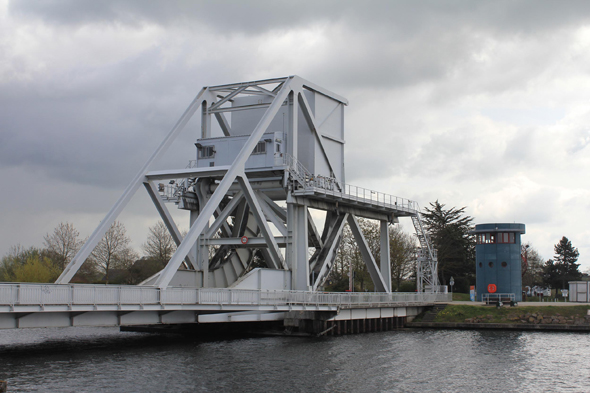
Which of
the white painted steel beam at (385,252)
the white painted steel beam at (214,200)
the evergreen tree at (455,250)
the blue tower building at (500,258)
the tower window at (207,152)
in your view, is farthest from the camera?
the evergreen tree at (455,250)

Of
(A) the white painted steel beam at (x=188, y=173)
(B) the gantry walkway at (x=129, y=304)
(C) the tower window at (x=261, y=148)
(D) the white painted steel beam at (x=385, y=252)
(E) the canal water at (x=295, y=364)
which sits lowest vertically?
(E) the canal water at (x=295, y=364)

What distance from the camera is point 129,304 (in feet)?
91.1

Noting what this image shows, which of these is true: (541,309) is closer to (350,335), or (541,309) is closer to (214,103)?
(350,335)

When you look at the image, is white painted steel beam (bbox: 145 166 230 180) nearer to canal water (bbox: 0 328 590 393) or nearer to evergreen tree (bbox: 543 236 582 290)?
canal water (bbox: 0 328 590 393)

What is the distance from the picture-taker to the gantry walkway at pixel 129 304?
80.6ft

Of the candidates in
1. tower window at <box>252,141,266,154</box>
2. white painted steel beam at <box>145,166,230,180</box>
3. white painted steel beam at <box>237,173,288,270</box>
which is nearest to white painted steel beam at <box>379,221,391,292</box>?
white painted steel beam at <box>237,173,288,270</box>

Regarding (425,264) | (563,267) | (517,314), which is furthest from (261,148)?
(563,267)

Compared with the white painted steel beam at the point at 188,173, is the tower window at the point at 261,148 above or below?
above

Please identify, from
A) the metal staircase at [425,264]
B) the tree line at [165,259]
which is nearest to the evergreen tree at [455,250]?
the tree line at [165,259]

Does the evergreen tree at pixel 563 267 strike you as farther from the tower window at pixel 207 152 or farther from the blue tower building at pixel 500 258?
the tower window at pixel 207 152

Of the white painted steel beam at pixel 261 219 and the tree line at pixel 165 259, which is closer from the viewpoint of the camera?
the white painted steel beam at pixel 261 219

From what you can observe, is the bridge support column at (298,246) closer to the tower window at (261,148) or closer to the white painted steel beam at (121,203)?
the tower window at (261,148)

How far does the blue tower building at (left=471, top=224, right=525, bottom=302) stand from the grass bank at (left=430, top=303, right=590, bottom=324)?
779 cm

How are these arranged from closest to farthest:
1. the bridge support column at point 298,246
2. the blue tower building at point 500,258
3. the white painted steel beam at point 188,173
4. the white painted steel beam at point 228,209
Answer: the white painted steel beam at point 188,173 → the bridge support column at point 298,246 → the white painted steel beam at point 228,209 → the blue tower building at point 500,258
